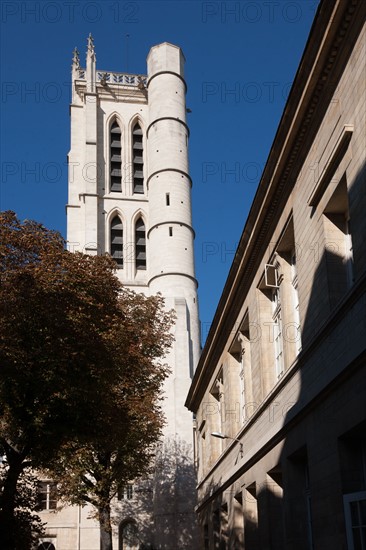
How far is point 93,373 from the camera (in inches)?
786

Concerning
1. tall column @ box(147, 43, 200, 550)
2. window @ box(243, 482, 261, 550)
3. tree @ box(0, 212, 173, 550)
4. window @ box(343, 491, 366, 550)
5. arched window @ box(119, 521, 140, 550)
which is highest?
tall column @ box(147, 43, 200, 550)

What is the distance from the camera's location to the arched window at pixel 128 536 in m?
54.3

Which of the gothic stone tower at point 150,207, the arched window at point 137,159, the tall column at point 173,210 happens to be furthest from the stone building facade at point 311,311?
the arched window at point 137,159

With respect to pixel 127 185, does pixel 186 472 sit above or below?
below

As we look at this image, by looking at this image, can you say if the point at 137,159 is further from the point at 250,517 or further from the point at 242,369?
the point at 250,517

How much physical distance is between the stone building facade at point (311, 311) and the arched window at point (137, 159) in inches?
1800

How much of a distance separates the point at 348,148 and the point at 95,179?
55159 mm

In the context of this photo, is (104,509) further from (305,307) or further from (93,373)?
(305,307)

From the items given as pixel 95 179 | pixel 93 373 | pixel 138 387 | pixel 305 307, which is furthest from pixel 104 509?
pixel 95 179

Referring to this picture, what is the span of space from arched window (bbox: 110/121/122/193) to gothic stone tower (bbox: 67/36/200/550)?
0.09 m

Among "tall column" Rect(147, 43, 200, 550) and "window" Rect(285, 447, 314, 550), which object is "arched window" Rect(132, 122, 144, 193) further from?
"window" Rect(285, 447, 314, 550)

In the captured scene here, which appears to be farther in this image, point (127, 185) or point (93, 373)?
point (127, 185)

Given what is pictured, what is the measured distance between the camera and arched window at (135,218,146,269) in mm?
65125

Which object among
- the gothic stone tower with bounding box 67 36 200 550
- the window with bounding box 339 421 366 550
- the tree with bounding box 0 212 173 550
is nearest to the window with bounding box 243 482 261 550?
the tree with bounding box 0 212 173 550
